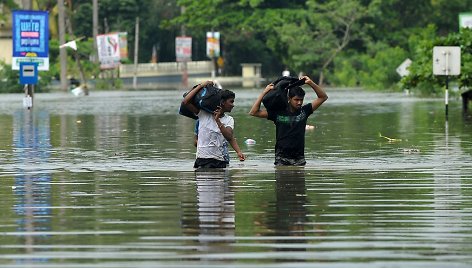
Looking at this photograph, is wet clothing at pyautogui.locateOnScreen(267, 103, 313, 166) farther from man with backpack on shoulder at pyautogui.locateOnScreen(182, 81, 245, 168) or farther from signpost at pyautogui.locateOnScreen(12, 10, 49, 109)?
signpost at pyautogui.locateOnScreen(12, 10, 49, 109)

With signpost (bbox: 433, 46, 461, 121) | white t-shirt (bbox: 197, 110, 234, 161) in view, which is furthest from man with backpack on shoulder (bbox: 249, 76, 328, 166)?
signpost (bbox: 433, 46, 461, 121)

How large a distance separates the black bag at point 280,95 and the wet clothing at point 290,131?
0.16 m

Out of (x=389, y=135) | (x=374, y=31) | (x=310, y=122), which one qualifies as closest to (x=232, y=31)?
(x=374, y=31)

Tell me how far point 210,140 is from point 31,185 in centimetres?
257

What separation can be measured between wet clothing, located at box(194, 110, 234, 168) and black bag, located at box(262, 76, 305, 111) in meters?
0.60

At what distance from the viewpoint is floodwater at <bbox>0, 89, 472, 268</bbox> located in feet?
38.1

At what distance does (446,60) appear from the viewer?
40438mm

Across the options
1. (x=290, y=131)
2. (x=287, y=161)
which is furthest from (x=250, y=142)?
(x=290, y=131)

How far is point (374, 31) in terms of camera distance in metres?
101

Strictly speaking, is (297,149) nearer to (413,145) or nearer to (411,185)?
(411,185)

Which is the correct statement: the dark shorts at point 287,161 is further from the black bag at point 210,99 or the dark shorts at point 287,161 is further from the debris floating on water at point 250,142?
the debris floating on water at point 250,142

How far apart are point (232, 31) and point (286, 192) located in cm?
10166

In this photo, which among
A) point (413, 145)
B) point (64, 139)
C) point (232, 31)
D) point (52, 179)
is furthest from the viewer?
point (232, 31)

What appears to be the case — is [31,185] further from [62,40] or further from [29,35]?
[62,40]
